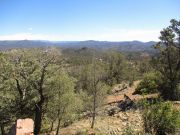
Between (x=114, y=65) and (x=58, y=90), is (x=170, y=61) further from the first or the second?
(x=114, y=65)

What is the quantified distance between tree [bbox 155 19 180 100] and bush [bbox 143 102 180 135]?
22.3 metres

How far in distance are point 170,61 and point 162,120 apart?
942 inches

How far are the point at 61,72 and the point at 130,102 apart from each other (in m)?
11.4

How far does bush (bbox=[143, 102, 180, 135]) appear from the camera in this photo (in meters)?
14.8

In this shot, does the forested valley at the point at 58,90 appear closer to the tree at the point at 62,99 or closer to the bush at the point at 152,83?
the tree at the point at 62,99

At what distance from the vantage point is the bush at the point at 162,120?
48.4 feet

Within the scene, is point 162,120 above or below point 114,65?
above

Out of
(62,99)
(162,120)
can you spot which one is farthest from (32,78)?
(162,120)

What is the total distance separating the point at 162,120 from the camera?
14.9 meters

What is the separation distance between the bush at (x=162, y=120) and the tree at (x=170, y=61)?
22.3m

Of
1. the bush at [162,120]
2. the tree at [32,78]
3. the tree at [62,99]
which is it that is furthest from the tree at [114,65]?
the bush at [162,120]

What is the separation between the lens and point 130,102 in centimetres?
3578

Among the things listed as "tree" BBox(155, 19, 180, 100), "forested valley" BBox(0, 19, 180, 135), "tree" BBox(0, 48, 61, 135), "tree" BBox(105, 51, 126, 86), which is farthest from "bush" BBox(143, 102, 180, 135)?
"tree" BBox(105, 51, 126, 86)

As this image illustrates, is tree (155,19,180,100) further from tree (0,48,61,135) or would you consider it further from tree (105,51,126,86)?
tree (105,51,126,86)
